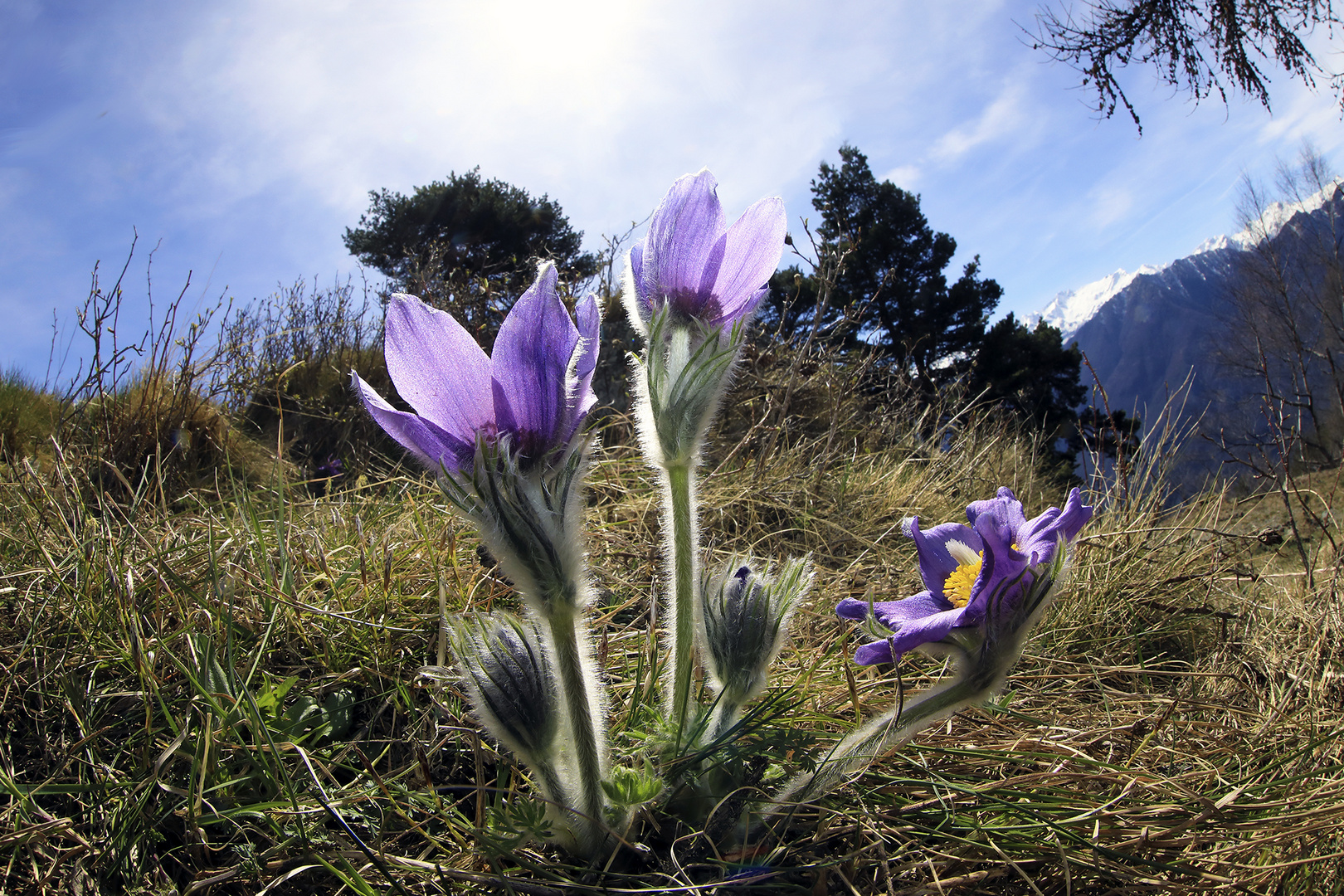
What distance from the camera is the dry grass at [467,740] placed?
1.01 meters

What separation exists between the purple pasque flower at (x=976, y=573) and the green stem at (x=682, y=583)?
252mm

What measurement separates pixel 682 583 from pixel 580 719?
0.25 meters

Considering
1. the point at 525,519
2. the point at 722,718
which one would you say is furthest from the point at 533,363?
the point at 722,718

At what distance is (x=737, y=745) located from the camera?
1.02 metres

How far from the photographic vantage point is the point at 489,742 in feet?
4.37

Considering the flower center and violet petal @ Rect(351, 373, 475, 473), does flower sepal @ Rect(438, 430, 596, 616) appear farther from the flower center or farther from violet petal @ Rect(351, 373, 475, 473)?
the flower center

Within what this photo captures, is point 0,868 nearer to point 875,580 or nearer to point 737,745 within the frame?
point 737,745

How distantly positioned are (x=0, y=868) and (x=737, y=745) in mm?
1147

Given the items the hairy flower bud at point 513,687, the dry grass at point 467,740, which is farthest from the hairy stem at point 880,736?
the hairy flower bud at point 513,687

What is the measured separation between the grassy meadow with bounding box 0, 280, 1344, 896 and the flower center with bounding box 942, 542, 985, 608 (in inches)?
5.2

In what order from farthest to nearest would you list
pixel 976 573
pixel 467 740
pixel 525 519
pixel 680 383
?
pixel 467 740 < pixel 976 573 < pixel 680 383 < pixel 525 519

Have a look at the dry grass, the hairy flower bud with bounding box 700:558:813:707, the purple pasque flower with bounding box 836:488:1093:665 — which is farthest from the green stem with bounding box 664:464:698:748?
the purple pasque flower with bounding box 836:488:1093:665

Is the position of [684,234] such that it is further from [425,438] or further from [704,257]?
[425,438]

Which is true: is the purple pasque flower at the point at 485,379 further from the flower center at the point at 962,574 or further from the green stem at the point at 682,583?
the flower center at the point at 962,574
